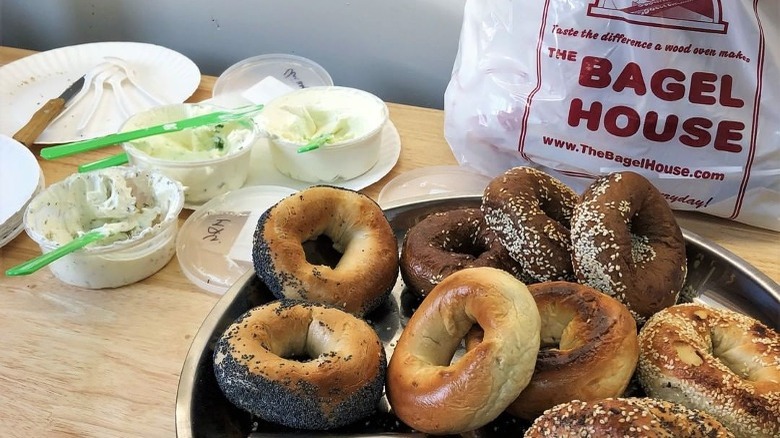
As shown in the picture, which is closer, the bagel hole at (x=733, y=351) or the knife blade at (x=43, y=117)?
the bagel hole at (x=733, y=351)

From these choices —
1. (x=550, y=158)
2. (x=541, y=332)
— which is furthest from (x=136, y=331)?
(x=550, y=158)

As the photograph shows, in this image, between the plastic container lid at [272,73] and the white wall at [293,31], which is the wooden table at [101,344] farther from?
the white wall at [293,31]

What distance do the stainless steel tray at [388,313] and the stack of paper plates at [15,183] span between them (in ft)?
1.40

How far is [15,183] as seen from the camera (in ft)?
3.61

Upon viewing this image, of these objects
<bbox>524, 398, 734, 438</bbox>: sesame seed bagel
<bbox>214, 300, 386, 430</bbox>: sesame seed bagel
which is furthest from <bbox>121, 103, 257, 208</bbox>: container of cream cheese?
<bbox>524, 398, 734, 438</bbox>: sesame seed bagel

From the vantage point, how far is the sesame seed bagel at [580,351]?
0.66m

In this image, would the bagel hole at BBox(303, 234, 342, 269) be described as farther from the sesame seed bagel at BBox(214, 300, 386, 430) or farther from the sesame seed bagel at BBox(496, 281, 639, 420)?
the sesame seed bagel at BBox(496, 281, 639, 420)

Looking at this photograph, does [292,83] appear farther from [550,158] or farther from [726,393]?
[726,393]

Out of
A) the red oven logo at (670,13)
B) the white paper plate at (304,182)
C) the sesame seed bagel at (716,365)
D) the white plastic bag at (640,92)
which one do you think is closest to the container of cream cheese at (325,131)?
the white paper plate at (304,182)

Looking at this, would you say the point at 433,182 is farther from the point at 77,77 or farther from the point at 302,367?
the point at 77,77

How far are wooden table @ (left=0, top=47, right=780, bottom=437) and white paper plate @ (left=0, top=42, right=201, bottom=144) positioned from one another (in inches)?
13.1

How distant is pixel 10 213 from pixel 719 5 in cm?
106

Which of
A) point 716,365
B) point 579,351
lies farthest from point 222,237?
point 716,365

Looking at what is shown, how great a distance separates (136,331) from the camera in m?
0.91
